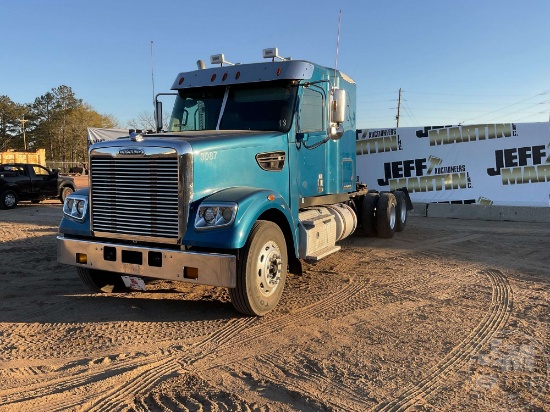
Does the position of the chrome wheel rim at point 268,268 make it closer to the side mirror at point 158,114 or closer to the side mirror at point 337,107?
the side mirror at point 337,107

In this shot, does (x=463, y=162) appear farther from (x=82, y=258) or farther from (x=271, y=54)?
(x=82, y=258)

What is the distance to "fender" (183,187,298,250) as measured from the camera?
14.4 feet

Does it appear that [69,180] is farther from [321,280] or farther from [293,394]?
[293,394]

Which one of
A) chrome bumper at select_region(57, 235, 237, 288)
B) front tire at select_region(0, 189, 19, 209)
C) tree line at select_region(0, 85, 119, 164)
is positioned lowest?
chrome bumper at select_region(57, 235, 237, 288)

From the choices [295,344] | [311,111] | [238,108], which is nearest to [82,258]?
[295,344]

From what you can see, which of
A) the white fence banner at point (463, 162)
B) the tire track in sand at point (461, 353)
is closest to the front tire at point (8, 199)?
the white fence banner at point (463, 162)

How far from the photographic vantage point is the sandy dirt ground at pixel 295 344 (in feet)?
10.8

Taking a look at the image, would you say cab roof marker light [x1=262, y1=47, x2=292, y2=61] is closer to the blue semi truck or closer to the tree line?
the blue semi truck

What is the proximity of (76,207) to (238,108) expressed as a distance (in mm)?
2432

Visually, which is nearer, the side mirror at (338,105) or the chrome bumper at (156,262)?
the chrome bumper at (156,262)

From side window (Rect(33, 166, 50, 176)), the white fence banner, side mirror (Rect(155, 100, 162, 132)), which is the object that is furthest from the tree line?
side mirror (Rect(155, 100, 162, 132))

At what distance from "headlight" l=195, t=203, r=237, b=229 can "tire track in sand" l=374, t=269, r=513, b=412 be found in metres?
2.15

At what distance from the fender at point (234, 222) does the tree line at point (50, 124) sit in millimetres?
64722

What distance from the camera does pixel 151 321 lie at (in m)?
4.91
